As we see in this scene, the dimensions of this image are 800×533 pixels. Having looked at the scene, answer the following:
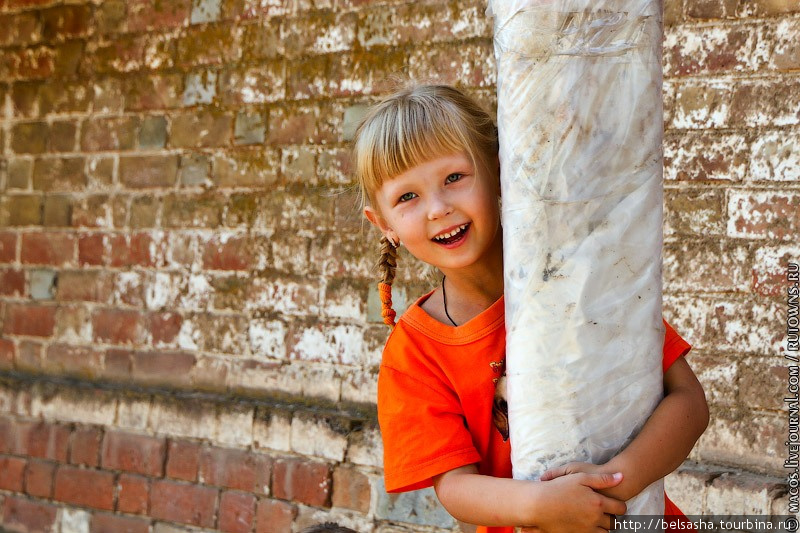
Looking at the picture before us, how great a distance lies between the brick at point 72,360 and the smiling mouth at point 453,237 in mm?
2554

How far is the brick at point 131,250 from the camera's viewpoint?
143 inches

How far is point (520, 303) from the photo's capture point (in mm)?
1295

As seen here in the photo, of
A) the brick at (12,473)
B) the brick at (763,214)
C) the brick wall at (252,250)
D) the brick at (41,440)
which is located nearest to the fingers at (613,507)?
the brick wall at (252,250)

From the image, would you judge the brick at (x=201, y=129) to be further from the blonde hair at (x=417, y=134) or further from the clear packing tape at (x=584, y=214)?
the clear packing tape at (x=584, y=214)

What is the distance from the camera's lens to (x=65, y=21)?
12.8 ft

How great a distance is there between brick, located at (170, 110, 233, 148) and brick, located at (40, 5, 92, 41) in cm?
70

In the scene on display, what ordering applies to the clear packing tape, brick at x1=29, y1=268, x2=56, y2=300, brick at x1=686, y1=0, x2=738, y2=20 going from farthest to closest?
brick at x1=29, y1=268, x2=56, y2=300
brick at x1=686, y1=0, x2=738, y2=20
the clear packing tape

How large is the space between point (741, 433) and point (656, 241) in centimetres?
134

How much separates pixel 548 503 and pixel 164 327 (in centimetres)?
260

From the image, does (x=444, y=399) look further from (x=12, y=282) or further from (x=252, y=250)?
(x=12, y=282)

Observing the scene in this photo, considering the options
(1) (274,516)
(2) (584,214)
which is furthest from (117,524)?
(2) (584,214)

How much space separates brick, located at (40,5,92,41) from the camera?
152 inches

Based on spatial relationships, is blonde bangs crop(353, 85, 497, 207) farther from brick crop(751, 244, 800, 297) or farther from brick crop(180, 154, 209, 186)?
brick crop(180, 154, 209, 186)

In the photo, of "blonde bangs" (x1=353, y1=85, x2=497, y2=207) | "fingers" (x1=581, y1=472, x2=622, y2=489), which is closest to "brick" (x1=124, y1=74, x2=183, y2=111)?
"blonde bangs" (x1=353, y1=85, x2=497, y2=207)
